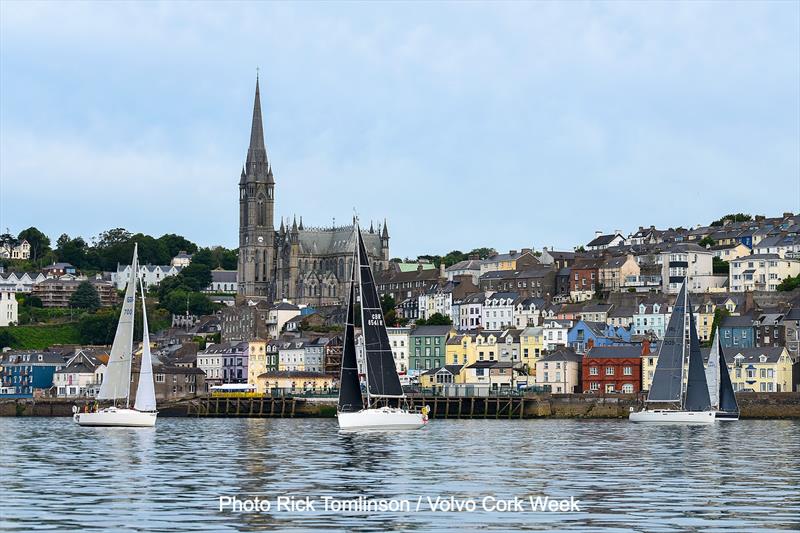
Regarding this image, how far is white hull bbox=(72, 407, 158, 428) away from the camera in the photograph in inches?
3027

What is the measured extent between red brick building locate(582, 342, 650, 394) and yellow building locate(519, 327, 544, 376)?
41.6 ft

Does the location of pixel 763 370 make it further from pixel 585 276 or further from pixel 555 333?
pixel 585 276

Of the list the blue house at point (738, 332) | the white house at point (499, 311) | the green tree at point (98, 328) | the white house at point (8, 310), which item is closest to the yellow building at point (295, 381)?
the white house at point (499, 311)

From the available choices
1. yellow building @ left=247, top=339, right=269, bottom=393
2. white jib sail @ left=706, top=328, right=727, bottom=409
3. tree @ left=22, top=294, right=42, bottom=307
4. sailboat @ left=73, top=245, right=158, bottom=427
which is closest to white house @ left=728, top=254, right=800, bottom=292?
white jib sail @ left=706, top=328, right=727, bottom=409

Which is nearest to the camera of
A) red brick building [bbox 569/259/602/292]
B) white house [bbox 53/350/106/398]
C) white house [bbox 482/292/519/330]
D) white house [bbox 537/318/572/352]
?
white house [bbox 537/318/572/352]

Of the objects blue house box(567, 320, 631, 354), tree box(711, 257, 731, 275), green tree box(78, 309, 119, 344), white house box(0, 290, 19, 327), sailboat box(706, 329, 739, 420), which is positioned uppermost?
tree box(711, 257, 731, 275)

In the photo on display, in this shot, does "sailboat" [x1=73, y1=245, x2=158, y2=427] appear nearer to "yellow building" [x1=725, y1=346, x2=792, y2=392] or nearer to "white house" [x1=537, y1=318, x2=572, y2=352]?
"yellow building" [x1=725, y1=346, x2=792, y2=392]

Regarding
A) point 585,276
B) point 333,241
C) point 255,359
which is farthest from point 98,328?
point 585,276

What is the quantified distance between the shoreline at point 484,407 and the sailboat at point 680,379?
26.1 feet

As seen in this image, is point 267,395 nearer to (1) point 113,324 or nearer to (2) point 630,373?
(2) point 630,373

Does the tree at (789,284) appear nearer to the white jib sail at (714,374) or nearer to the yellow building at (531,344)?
the yellow building at (531,344)

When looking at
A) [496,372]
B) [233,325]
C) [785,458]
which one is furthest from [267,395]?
[785,458]

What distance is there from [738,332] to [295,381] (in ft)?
113

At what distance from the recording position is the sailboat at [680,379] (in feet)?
286
